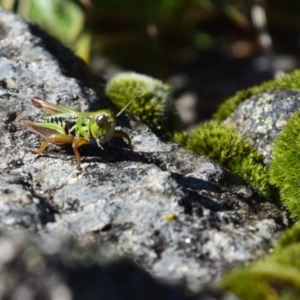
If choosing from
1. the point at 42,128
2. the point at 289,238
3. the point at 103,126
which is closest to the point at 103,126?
the point at 103,126

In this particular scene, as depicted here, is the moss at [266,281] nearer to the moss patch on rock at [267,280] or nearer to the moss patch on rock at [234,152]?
the moss patch on rock at [267,280]

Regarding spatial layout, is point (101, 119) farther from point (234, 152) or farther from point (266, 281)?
point (266, 281)

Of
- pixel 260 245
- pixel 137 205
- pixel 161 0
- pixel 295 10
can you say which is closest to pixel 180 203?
pixel 137 205

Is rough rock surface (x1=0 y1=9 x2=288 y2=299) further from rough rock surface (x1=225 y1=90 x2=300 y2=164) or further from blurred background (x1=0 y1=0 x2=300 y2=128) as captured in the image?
blurred background (x1=0 y1=0 x2=300 y2=128)

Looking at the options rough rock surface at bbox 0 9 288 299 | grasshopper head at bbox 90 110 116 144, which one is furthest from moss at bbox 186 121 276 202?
grasshopper head at bbox 90 110 116 144

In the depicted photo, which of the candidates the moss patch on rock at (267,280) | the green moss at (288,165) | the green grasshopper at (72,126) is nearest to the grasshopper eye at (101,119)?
the green grasshopper at (72,126)
